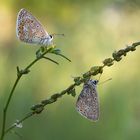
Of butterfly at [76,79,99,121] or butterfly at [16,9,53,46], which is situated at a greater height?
butterfly at [16,9,53,46]

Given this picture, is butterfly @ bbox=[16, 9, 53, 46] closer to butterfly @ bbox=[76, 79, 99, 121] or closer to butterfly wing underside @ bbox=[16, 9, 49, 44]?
butterfly wing underside @ bbox=[16, 9, 49, 44]

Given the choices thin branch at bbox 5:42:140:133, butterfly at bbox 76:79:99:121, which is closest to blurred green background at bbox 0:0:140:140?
butterfly at bbox 76:79:99:121

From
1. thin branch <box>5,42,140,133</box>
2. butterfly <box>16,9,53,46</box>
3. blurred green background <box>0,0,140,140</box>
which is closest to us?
thin branch <box>5,42,140,133</box>

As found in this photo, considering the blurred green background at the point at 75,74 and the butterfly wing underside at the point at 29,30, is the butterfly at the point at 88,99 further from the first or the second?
the blurred green background at the point at 75,74

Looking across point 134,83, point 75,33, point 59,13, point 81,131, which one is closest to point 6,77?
point 81,131

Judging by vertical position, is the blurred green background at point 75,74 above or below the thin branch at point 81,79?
above

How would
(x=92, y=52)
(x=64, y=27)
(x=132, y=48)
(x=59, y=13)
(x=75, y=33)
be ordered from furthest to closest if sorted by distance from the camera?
(x=59, y=13) → (x=64, y=27) → (x=75, y=33) → (x=92, y=52) → (x=132, y=48)

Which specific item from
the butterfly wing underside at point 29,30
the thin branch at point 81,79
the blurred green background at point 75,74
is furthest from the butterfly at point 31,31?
the blurred green background at point 75,74

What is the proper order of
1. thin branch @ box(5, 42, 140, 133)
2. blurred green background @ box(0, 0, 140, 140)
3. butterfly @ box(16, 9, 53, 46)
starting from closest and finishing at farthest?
1. thin branch @ box(5, 42, 140, 133)
2. butterfly @ box(16, 9, 53, 46)
3. blurred green background @ box(0, 0, 140, 140)

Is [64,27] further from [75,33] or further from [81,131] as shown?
[81,131]
